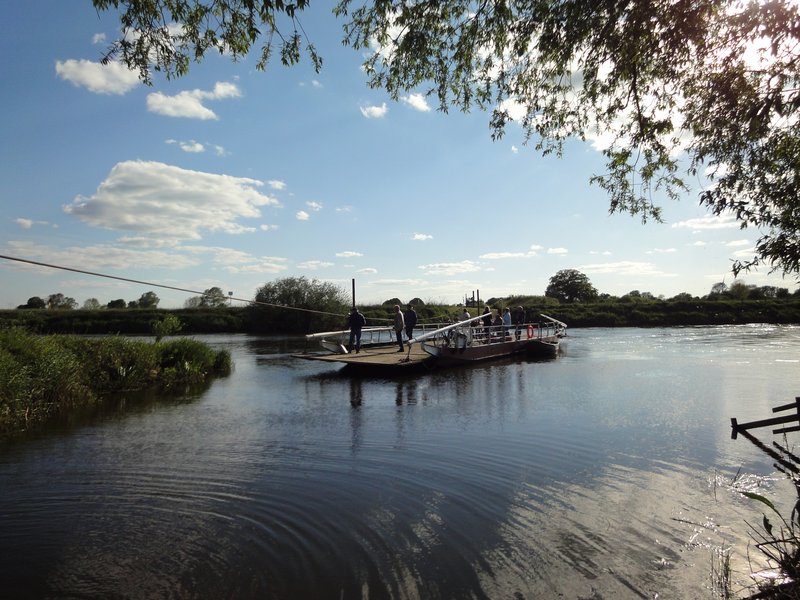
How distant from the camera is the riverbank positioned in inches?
2314

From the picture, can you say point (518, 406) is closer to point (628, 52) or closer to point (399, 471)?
point (399, 471)

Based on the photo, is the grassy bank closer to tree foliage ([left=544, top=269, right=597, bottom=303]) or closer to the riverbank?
the riverbank

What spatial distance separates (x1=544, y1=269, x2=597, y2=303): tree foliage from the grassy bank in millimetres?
94525

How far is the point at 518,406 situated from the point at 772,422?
8526 mm

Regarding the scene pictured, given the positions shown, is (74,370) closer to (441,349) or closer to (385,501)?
(385,501)

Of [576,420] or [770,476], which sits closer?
[770,476]

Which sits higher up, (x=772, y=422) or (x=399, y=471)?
(x=772, y=422)

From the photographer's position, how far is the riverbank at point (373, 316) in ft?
193

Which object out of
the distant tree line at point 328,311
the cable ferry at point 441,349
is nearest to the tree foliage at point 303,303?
the distant tree line at point 328,311

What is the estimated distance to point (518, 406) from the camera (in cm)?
1396

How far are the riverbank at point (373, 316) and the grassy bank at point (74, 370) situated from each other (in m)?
35.4

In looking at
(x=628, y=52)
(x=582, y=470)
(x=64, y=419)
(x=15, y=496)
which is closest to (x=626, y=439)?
(x=582, y=470)

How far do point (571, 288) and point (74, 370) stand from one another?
355ft

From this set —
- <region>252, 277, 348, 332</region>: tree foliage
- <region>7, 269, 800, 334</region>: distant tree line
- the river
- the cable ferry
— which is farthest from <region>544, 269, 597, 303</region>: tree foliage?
the river
